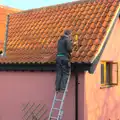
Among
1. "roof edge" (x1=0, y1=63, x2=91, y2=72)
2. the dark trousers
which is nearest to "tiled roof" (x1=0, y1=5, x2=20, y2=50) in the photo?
"roof edge" (x1=0, y1=63, x2=91, y2=72)

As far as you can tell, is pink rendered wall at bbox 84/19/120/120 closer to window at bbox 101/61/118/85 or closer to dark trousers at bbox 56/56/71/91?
window at bbox 101/61/118/85

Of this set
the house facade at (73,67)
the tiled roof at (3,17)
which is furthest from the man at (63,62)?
the tiled roof at (3,17)

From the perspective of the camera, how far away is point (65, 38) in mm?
8750

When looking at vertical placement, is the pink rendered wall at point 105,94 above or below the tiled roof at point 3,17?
below

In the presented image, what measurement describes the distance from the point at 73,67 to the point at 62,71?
402 millimetres

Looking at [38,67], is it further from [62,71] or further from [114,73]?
[114,73]

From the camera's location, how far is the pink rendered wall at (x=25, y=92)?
29.1 ft

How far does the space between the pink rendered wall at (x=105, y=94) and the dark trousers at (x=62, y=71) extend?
0.69m

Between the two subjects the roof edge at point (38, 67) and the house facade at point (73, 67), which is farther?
the house facade at point (73, 67)

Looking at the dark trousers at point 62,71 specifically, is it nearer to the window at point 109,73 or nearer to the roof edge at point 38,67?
the roof edge at point 38,67

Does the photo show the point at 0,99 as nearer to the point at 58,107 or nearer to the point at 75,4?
the point at 58,107

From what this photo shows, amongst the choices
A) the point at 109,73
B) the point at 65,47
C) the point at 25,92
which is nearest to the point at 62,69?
the point at 65,47

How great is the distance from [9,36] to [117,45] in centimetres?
527

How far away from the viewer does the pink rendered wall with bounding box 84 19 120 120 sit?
8.73 meters
